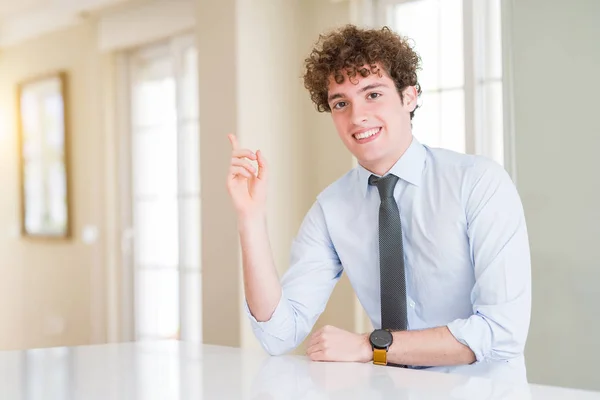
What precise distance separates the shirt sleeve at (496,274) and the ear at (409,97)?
1.21 feet

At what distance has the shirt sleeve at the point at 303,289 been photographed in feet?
5.84

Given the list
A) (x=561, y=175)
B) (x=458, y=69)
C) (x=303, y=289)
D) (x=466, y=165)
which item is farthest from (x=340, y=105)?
(x=458, y=69)

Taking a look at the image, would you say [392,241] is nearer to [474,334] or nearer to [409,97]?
[474,334]

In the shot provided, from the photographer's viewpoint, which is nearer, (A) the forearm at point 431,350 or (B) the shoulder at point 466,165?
(A) the forearm at point 431,350

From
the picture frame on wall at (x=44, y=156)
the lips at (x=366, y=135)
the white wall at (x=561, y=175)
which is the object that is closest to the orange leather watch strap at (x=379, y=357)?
the lips at (x=366, y=135)

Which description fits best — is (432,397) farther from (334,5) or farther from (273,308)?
(334,5)

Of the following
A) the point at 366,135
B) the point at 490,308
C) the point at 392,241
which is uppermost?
the point at 366,135

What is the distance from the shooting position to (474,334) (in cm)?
162

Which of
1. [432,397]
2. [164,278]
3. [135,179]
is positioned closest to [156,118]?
[135,179]

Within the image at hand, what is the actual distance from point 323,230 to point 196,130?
2.77m

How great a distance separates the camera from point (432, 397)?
116cm

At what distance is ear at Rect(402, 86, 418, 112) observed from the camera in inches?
79.9

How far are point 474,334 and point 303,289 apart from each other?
48 cm

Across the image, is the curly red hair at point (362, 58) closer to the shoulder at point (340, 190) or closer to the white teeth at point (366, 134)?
the white teeth at point (366, 134)
